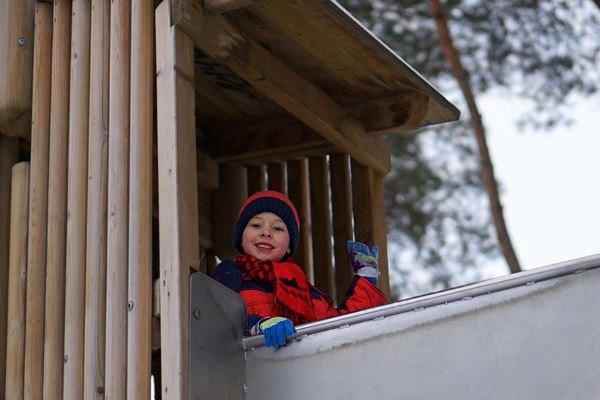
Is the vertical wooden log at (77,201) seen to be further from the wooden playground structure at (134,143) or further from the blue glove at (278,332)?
the blue glove at (278,332)

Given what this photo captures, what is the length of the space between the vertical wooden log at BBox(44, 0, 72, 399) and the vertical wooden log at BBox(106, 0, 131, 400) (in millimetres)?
328

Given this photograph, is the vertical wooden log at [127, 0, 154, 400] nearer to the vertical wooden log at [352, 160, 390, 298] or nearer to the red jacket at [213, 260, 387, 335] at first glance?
the red jacket at [213, 260, 387, 335]

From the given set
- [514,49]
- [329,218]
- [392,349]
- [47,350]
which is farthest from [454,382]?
[514,49]

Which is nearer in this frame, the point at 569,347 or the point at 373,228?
the point at 569,347

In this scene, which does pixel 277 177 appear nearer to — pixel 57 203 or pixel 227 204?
pixel 227 204

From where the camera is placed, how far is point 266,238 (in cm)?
568

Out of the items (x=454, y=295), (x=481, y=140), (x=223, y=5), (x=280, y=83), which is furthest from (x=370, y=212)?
(x=481, y=140)

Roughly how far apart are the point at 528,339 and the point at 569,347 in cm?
15

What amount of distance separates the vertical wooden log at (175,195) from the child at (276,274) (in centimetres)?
42

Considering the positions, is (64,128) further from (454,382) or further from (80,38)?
(454,382)

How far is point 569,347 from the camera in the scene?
407 cm

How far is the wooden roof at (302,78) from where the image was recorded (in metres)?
5.36

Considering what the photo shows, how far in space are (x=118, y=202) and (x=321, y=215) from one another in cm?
192

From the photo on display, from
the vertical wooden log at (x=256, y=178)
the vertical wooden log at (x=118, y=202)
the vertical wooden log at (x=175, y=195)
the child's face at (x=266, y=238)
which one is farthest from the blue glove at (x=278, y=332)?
the vertical wooden log at (x=256, y=178)
